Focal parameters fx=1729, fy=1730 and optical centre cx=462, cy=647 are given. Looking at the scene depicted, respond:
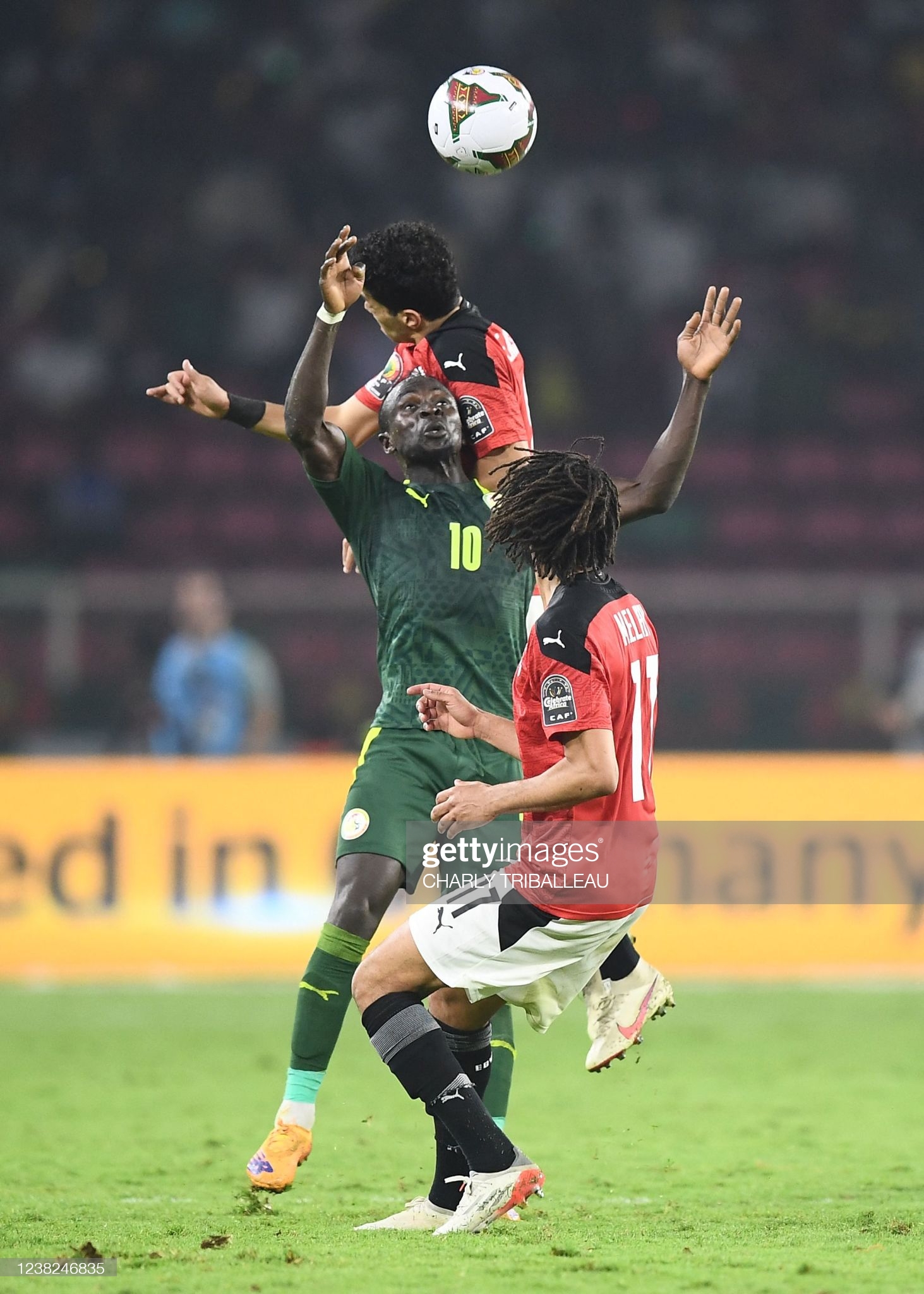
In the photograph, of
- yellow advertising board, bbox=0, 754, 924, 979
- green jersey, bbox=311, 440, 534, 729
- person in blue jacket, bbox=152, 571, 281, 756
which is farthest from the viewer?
person in blue jacket, bbox=152, 571, 281, 756

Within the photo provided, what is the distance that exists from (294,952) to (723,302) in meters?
6.28

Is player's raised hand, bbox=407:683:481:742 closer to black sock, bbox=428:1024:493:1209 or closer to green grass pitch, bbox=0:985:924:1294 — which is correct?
black sock, bbox=428:1024:493:1209

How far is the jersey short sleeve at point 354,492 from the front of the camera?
17.5 feet

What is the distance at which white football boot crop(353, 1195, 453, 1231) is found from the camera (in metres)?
4.68

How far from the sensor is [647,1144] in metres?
6.21

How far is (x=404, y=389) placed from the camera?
5.39 m

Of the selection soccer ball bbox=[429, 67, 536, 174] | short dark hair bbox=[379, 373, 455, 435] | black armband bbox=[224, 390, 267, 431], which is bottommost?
black armband bbox=[224, 390, 267, 431]

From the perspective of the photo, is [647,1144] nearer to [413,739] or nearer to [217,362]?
[413,739]

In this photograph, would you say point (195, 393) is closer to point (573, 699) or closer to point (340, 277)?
point (340, 277)

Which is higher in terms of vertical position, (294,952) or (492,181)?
(492,181)

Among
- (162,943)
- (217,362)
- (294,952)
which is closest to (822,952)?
(294,952)

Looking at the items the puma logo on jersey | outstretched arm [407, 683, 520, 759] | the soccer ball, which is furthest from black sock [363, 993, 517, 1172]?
the soccer ball

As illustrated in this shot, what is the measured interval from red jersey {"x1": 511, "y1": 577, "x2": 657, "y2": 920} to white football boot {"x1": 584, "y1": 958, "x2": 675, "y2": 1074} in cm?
42

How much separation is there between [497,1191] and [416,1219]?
37cm
